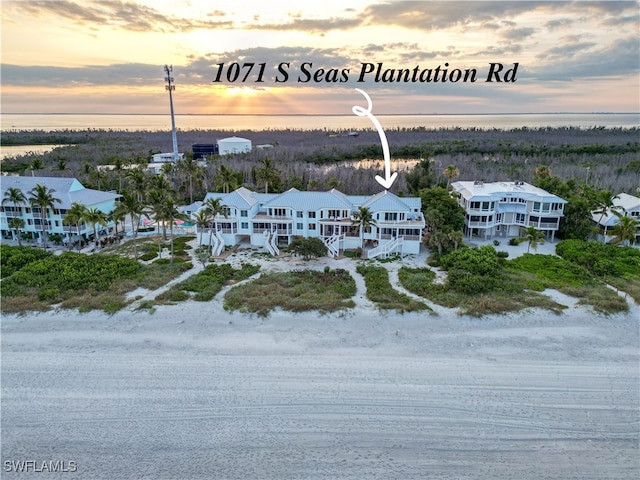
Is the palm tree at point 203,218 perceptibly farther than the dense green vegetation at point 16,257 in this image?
Yes

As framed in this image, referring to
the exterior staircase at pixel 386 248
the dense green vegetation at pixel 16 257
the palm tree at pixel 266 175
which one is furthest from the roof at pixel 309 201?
the dense green vegetation at pixel 16 257

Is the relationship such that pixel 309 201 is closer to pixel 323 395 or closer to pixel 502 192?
pixel 502 192

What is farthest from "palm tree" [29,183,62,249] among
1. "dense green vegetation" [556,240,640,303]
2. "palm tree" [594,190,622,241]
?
"palm tree" [594,190,622,241]

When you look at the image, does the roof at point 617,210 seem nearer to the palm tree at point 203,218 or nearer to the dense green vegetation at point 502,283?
the dense green vegetation at point 502,283

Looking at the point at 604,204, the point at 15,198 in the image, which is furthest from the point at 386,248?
the point at 15,198

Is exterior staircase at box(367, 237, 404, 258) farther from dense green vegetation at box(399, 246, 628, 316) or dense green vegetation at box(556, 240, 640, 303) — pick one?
dense green vegetation at box(556, 240, 640, 303)

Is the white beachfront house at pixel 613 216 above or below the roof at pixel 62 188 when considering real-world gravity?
below
